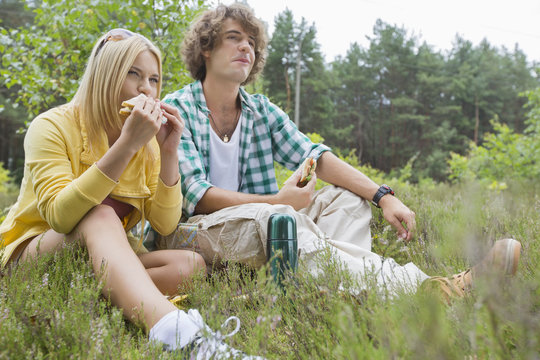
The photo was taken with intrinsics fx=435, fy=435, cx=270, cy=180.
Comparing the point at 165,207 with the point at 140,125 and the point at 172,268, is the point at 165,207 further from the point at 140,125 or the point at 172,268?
the point at 140,125

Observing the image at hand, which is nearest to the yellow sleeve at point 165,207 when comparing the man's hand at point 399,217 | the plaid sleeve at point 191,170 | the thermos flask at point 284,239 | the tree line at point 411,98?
the plaid sleeve at point 191,170

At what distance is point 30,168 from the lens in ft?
6.95

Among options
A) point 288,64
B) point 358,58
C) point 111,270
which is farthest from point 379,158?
point 111,270

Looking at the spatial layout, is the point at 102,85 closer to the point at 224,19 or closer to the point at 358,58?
the point at 224,19

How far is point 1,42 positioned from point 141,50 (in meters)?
3.81

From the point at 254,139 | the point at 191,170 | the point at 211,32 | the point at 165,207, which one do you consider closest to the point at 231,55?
the point at 211,32

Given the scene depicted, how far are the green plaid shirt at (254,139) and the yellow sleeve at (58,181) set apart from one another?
0.91 meters

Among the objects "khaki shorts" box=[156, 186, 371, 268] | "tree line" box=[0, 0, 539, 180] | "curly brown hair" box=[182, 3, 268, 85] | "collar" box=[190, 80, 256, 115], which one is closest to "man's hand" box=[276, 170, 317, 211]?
"khaki shorts" box=[156, 186, 371, 268]

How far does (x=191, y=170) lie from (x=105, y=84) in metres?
0.81

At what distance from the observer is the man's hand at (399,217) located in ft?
9.55

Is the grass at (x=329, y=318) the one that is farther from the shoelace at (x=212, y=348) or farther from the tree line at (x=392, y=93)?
the tree line at (x=392, y=93)

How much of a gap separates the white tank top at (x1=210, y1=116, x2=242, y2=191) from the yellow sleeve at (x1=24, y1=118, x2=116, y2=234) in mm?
1119

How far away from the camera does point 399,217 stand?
9.77 ft

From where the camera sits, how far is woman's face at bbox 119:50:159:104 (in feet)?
7.73
